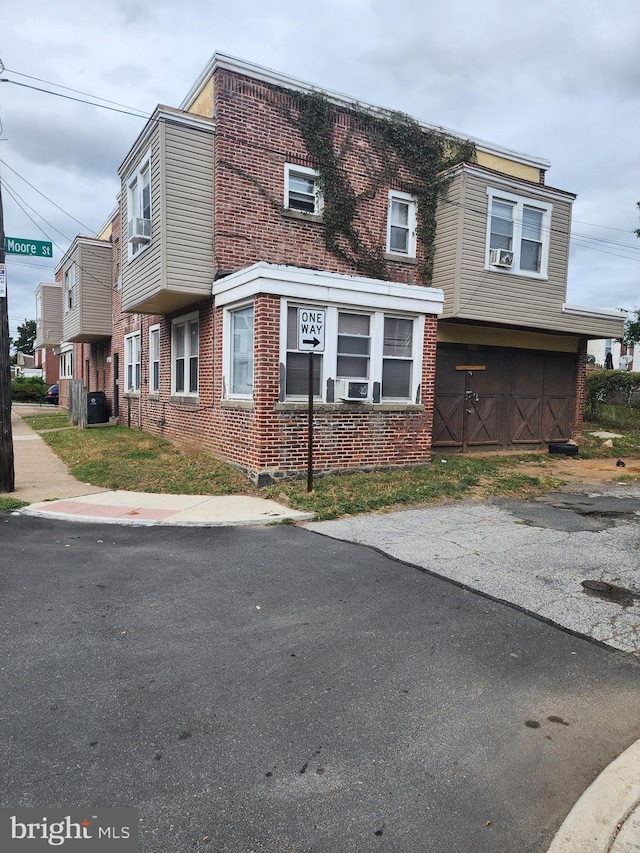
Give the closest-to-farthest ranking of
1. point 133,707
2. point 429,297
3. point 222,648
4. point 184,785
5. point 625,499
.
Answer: point 184,785 → point 133,707 → point 222,648 → point 625,499 → point 429,297

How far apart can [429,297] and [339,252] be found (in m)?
2.76

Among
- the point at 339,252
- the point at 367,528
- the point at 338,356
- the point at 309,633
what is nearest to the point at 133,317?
the point at 339,252

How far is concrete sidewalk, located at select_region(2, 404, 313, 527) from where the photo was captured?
7.69m

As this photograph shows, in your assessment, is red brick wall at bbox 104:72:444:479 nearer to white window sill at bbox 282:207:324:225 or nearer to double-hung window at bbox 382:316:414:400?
white window sill at bbox 282:207:324:225

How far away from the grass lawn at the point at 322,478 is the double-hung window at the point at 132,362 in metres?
4.37

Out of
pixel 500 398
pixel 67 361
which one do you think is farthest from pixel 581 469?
pixel 67 361

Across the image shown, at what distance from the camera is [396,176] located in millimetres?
13602

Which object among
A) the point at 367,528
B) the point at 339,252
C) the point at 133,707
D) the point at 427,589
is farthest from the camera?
the point at 339,252

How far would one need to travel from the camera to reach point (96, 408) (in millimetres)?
19594

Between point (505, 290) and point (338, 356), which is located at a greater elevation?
point (505, 290)

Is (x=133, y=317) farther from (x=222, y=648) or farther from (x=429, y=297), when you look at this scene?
(x=222, y=648)

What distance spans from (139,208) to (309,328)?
7.02m

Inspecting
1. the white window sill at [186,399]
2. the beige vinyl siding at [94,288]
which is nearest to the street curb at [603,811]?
the white window sill at [186,399]

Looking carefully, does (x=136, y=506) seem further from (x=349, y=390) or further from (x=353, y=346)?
(x=353, y=346)
